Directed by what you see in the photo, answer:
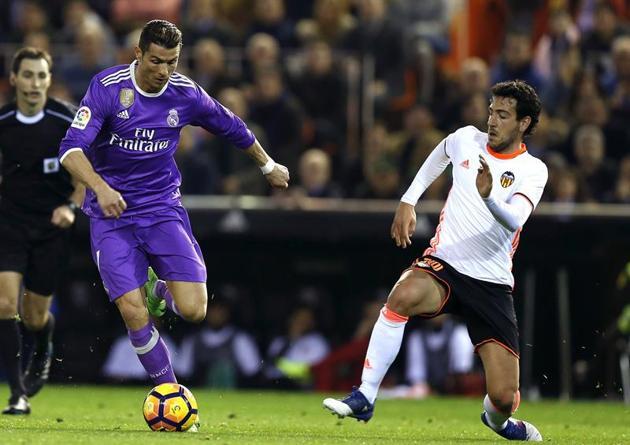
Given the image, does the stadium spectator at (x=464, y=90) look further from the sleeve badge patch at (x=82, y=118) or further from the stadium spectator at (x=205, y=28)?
the sleeve badge patch at (x=82, y=118)

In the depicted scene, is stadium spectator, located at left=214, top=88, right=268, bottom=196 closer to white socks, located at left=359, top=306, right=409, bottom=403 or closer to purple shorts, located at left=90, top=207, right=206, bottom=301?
purple shorts, located at left=90, top=207, right=206, bottom=301

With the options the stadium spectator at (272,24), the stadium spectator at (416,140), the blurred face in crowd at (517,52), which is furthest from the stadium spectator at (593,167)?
the stadium spectator at (272,24)

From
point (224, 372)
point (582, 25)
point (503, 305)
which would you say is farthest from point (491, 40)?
point (503, 305)

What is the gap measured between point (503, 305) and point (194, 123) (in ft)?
7.83

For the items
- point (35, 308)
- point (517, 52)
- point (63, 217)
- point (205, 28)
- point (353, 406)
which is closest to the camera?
point (353, 406)

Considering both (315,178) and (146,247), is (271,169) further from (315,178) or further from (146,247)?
(315,178)

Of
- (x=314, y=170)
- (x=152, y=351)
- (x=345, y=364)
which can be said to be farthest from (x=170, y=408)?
(x=314, y=170)

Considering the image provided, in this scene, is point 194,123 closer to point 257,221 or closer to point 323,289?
point 257,221

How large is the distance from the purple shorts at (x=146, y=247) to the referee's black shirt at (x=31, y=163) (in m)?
1.63

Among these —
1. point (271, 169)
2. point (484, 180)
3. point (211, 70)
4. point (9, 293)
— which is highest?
point (484, 180)

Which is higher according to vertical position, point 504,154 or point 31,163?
point 504,154

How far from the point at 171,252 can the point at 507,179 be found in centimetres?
224

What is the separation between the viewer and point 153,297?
1036 centimetres

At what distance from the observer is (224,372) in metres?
16.0
